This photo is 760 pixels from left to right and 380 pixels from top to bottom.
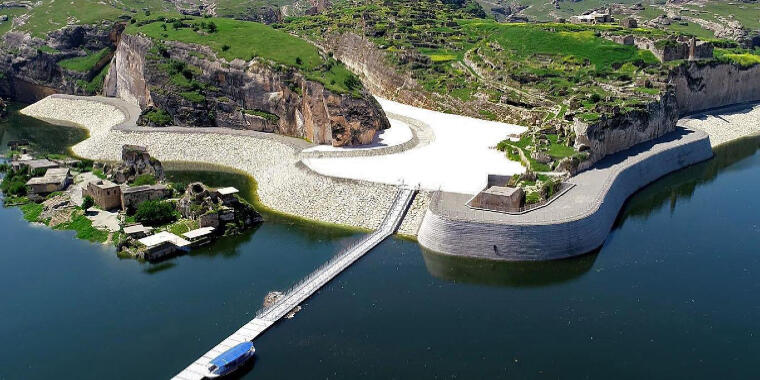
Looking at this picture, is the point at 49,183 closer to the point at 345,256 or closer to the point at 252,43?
the point at 345,256

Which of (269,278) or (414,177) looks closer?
(269,278)

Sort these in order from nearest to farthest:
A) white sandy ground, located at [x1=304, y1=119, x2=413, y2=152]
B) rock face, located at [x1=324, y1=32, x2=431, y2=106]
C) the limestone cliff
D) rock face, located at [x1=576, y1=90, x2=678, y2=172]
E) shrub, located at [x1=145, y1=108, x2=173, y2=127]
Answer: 1. rock face, located at [x1=576, y1=90, x2=678, y2=172]
2. the limestone cliff
3. white sandy ground, located at [x1=304, y1=119, x2=413, y2=152]
4. shrub, located at [x1=145, y1=108, x2=173, y2=127]
5. rock face, located at [x1=324, y1=32, x2=431, y2=106]

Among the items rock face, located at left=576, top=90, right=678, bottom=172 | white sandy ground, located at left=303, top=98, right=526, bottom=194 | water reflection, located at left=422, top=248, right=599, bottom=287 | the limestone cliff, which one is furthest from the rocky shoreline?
the limestone cliff

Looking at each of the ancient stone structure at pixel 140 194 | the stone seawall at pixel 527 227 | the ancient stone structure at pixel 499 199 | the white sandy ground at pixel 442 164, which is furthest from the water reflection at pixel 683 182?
the ancient stone structure at pixel 140 194

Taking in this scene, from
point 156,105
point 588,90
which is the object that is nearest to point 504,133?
point 588,90

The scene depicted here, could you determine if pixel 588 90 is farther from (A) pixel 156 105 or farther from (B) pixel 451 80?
(A) pixel 156 105

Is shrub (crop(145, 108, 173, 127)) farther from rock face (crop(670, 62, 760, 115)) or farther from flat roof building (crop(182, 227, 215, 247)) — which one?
rock face (crop(670, 62, 760, 115))
